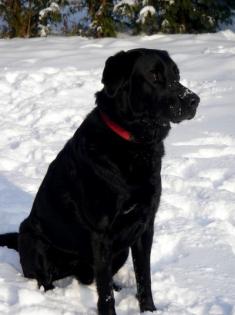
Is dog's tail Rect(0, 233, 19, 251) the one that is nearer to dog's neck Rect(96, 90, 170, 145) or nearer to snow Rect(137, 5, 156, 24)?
dog's neck Rect(96, 90, 170, 145)

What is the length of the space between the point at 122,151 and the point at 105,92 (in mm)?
311

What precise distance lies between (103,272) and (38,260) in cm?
54

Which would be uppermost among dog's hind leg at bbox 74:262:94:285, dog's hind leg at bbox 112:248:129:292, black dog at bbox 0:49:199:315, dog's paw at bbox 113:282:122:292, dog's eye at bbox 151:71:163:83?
dog's eye at bbox 151:71:163:83

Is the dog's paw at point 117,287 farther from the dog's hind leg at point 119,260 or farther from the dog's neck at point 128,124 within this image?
the dog's neck at point 128,124

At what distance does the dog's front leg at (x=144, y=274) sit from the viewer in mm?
3201

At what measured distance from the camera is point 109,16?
10039 mm

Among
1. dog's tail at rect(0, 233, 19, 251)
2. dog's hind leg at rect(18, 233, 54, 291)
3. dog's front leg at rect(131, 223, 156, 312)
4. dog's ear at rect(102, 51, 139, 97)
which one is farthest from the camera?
dog's tail at rect(0, 233, 19, 251)

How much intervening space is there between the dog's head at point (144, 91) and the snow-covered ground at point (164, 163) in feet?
3.64

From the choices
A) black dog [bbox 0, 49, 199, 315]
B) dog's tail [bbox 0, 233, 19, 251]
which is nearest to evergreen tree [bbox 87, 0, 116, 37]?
dog's tail [bbox 0, 233, 19, 251]

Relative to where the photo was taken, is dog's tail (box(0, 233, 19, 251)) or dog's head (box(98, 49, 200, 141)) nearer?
dog's head (box(98, 49, 200, 141))

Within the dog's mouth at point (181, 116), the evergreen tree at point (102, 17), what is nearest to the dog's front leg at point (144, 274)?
the dog's mouth at point (181, 116)

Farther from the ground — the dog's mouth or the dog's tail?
the dog's mouth

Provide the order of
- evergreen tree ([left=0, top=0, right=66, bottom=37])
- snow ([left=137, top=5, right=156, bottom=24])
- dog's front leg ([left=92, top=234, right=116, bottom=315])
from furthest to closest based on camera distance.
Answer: evergreen tree ([left=0, top=0, right=66, bottom=37]) → snow ([left=137, top=5, right=156, bottom=24]) → dog's front leg ([left=92, top=234, right=116, bottom=315])

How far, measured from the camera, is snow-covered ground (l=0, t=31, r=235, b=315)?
329 cm
